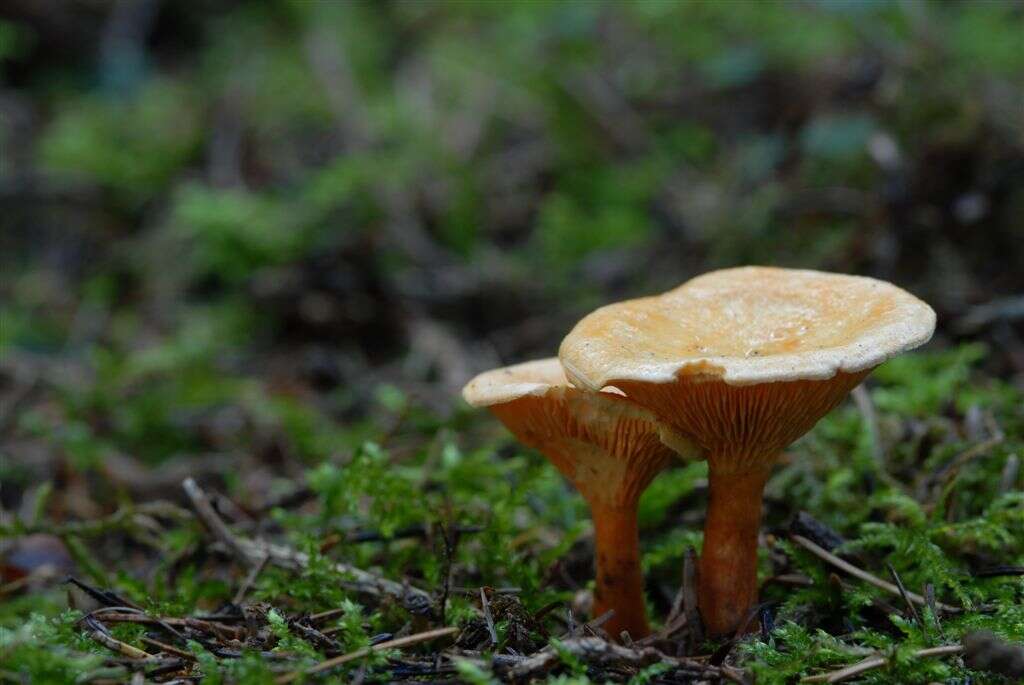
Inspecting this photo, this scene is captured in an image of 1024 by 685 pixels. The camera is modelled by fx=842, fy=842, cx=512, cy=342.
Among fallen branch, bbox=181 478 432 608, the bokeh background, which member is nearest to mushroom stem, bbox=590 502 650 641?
fallen branch, bbox=181 478 432 608

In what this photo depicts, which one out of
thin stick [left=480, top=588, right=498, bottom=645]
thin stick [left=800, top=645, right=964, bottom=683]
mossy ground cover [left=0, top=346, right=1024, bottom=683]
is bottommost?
mossy ground cover [left=0, top=346, right=1024, bottom=683]

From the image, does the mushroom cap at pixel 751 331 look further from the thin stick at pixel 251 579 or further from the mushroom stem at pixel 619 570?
the thin stick at pixel 251 579

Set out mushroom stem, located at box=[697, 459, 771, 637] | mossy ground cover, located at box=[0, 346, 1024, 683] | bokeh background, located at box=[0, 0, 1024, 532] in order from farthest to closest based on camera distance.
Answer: bokeh background, located at box=[0, 0, 1024, 532] < mushroom stem, located at box=[697, 459, 771, 637] < mossy ground cover, located at box=[0, 346, 1024, 683]

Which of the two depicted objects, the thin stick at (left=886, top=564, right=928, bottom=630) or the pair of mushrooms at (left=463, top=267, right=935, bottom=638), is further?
the thin stick at (left=886, top=564, right=928, bottom=630)

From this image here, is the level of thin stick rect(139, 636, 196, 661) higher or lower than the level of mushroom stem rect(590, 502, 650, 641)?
higher

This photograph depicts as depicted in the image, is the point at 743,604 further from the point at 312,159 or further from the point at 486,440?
the point at 312,159

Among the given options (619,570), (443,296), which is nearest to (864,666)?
(619,570)

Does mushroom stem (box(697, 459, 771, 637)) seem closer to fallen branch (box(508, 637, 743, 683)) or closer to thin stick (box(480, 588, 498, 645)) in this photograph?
fallen branch (box(508, 637, 743, 683))

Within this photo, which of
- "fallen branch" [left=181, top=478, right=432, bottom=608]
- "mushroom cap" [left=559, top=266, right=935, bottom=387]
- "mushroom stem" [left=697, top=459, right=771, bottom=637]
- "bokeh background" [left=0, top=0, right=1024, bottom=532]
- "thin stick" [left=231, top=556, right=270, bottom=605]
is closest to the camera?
"mushroom cap" [left=559, top=266, right=935, bottom=387]
